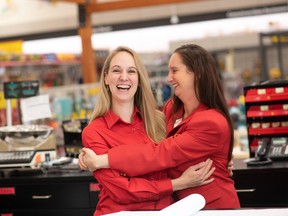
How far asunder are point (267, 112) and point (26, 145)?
6.79ft

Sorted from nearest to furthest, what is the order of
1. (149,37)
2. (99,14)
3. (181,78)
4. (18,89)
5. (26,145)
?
1. (181,78)
2. (26,145)
3. (18,89)
4. (99,14)
5. (149,37)

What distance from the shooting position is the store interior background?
12000 mm

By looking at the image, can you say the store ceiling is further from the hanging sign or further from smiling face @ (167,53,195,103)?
smiling face @ (167,53,195,103)

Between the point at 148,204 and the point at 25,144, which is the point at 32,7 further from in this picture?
the point at 148,204

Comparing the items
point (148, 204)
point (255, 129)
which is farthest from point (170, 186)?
point (255, 129)

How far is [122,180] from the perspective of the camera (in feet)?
8.85

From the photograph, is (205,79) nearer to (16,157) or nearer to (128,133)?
(128,133)

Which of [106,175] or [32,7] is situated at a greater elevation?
[32,7]

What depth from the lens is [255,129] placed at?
4422 mm

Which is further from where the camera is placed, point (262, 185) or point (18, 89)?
point (18, 89)

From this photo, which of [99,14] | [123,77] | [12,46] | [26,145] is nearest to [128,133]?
[123,77]

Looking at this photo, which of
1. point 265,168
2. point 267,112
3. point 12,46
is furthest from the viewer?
point 12,46

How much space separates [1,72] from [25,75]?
987 millimetres

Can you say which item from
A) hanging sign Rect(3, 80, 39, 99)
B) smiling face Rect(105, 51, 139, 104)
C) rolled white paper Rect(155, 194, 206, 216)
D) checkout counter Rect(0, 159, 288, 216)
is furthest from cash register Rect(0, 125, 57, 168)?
rolled white paper Rect(155, 194, 206, 216)
